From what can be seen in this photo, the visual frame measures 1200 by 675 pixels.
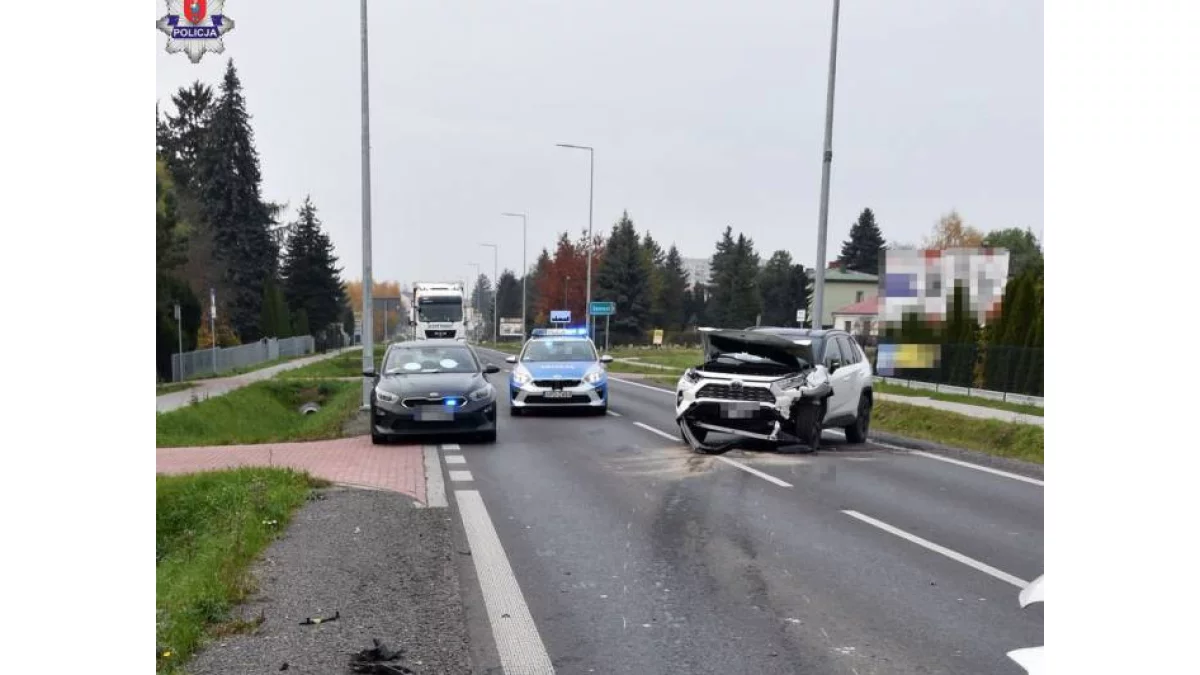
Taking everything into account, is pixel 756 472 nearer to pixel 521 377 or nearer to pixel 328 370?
pixel 521 377

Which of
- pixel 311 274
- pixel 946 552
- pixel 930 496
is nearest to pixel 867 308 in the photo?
pixel 930 496

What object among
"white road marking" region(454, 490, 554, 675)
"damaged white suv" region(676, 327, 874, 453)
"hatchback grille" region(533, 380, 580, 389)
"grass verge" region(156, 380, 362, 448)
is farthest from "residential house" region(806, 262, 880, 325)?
"white road marking" region(454, 490, 554, 675)

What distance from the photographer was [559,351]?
20406 millimetres

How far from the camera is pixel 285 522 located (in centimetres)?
809

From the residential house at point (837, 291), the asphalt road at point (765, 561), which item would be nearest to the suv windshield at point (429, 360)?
the asphalt road at point (765, 561)

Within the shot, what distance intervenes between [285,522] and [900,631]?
5.08m

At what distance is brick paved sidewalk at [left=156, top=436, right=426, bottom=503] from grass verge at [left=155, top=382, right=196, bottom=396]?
15464 millimetres

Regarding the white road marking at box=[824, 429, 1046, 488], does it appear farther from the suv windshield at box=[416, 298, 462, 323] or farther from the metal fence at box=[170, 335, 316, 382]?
the suv windshield at box=[416, 298, 462, 323]

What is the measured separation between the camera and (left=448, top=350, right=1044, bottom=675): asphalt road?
491 centimetres

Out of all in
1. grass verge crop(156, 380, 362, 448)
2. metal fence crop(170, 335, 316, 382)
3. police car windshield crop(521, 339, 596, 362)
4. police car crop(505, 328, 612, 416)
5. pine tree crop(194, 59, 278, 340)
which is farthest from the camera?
pine tree crop(194, 59, 278, 340)

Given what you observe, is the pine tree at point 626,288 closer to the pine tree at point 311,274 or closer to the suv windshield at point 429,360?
the pine tree at point 311,274
